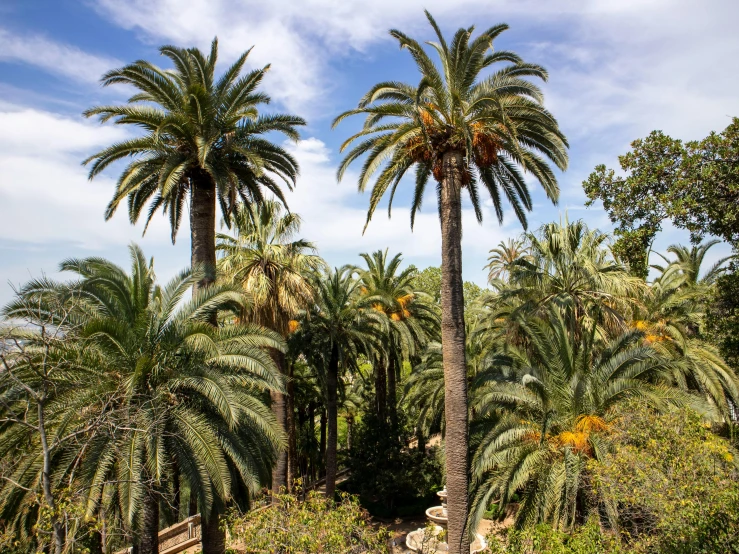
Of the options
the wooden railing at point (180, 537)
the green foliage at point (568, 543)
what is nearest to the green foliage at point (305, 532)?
the green foliage at point (568, 543)

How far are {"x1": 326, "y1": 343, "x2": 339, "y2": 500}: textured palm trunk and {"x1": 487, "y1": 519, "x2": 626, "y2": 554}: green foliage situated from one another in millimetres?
11653

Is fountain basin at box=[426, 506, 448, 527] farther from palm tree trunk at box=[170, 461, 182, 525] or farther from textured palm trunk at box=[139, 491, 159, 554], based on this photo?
textured palm trunk at box=[139, 491, 159, 554]

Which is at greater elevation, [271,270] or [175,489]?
[271,270]

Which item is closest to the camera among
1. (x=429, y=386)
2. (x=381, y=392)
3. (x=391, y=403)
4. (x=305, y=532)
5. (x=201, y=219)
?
(x=305, y=532)

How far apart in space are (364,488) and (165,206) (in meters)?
15.4

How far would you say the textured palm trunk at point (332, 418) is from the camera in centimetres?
1991

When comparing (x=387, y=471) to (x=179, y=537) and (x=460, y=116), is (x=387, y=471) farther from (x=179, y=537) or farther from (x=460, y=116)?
(x=460, y=116)

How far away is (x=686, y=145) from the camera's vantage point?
11102 mm

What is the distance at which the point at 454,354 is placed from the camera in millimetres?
11398

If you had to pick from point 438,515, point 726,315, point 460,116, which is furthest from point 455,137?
point 438,515

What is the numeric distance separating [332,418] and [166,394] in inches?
422

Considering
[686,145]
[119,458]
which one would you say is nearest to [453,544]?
[119,458]

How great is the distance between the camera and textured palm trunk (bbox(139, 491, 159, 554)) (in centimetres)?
972

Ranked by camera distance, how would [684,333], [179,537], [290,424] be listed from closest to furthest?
[179,537], [684,333], [290,424]
